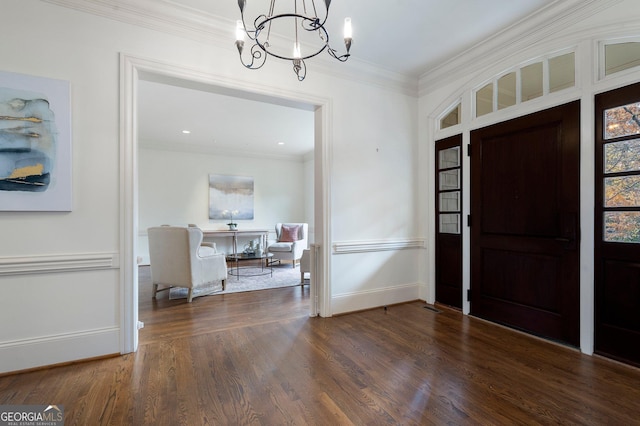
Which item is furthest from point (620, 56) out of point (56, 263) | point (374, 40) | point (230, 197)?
point (230, 197)

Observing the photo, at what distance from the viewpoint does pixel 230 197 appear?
7355mm

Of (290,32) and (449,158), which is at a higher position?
(290,32)

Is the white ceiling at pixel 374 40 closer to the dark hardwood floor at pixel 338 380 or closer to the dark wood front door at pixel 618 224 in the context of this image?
the dark wood front door at pixel 618 224

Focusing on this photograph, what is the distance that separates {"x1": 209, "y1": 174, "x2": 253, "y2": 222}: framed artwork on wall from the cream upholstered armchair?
322 centimetres

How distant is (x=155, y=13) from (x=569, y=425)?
12.8 ft

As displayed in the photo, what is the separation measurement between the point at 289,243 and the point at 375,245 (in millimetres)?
3110

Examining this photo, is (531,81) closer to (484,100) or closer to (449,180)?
(484,100)

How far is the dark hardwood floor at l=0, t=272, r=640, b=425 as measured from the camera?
1.62 metres

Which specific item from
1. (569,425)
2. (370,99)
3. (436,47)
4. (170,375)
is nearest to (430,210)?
(370,99)

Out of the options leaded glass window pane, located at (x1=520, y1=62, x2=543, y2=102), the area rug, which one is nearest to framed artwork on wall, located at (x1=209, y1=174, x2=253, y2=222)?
the area rug

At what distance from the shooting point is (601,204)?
2.27 metres

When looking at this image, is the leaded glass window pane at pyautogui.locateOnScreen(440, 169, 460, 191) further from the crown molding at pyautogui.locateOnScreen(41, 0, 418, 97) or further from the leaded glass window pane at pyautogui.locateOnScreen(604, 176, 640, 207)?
the crown molding at pyautogui.locateOnScreen(41, 0, 418, 97)

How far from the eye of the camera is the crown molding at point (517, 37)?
2343 millimetres

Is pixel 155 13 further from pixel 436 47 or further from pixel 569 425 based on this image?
pixel 569 425
